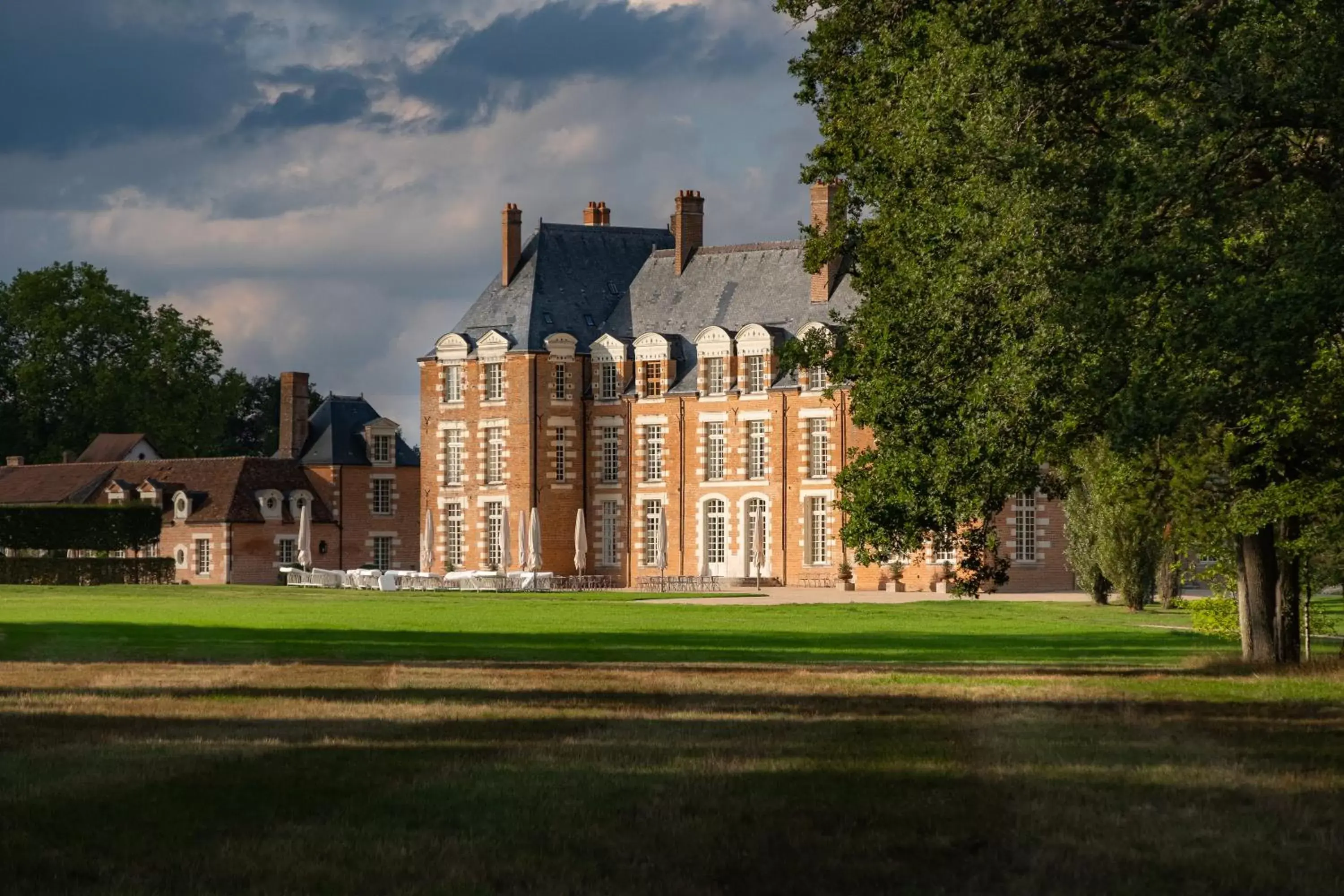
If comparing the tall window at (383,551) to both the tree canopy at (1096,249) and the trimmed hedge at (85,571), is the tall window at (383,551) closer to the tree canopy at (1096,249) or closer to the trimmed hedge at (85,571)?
the trimmed hedge at (85,571)

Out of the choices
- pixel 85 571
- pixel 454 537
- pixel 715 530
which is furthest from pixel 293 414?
pixel 715 530

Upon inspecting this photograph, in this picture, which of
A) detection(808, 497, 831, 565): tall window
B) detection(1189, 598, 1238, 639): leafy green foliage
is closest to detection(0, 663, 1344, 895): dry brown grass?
detection(1189, 598, 1238, 639): leafy green foliage

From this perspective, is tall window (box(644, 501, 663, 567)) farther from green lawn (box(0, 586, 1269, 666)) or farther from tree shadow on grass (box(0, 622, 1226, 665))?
tree shadow on grass (box(0, 622, 1226, 665))

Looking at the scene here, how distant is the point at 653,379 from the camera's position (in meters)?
74.4

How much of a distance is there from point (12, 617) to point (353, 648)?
1391 cm

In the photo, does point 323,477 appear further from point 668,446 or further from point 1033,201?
point 1033,201

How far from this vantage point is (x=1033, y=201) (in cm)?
2053

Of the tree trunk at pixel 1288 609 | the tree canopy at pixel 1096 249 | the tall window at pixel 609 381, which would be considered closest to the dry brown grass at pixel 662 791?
the tree canopy at pixel 1096 249

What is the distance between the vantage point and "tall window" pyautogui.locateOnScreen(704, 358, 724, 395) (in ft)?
239

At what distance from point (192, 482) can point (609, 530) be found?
17.1 meters

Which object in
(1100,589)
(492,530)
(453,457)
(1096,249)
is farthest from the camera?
(453,457)

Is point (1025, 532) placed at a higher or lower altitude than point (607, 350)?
lower

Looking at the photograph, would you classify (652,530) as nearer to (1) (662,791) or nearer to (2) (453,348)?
(2) (453,348)

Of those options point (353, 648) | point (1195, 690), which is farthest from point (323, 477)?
point (1195, 690)
